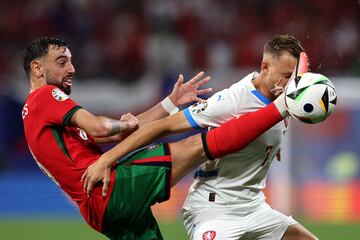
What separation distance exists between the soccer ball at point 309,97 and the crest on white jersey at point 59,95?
1553 millimetres

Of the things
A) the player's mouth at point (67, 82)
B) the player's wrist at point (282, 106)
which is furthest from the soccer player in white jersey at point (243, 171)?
the player's mouth at point (67, 82)

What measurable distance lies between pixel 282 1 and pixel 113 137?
8.56 meters

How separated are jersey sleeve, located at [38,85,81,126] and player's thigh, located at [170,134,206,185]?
723mm

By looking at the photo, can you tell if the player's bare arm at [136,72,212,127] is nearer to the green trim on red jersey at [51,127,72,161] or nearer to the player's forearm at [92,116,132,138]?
the player's forearm at [92,116,132,138]

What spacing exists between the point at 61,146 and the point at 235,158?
46.2 inches

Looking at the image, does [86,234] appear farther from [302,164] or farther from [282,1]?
[282,1]

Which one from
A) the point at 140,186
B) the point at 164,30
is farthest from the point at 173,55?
the point at 140,186

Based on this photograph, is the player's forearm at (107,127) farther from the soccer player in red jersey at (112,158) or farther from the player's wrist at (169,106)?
the player's wrist at (169,106)

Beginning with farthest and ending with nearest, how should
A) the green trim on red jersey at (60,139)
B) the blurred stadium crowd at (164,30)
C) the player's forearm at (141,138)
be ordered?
the blurred stadium crowd at (164,30)
the green trim on red jersey at (60,139)
the player's forearm at (141,138)

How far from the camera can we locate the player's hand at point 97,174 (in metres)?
4.96

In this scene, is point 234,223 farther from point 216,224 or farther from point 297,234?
point 297,234

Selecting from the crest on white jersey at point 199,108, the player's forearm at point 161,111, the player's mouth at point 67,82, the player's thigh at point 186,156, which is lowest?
the player's thigh at point 186,156

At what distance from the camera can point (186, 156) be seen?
16.4 ft

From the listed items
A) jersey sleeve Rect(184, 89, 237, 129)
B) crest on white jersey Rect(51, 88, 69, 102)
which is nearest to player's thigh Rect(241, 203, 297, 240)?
jersey sleeve Rect(184, 89, 237, 129)
